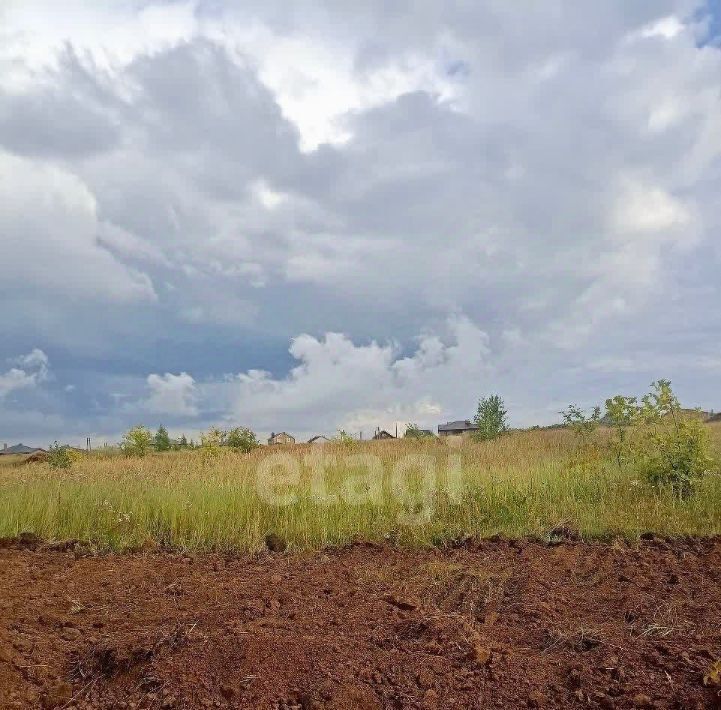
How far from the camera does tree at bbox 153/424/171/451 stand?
1103 inches

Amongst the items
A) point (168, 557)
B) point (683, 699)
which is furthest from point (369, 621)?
point (168, 557)

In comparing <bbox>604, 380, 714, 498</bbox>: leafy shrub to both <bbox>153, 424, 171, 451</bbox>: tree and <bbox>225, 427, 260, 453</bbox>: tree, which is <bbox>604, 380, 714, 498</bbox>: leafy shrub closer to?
<bbox>225, 427, 260, 453</bbox>: tree

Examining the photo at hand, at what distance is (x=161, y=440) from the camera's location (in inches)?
1112

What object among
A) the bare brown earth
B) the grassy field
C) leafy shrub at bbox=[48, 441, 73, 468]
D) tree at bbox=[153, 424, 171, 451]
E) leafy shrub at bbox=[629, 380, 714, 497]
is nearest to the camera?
the bare brown earth

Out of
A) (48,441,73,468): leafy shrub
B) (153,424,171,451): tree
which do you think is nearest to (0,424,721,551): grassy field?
(48,441,73,468): leafy shrub

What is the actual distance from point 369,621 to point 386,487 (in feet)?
16.2

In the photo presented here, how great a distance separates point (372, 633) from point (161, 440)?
85.2ft

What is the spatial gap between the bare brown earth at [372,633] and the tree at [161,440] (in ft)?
74.4

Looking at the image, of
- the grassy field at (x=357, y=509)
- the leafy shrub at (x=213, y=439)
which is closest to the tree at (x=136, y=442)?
the leafy shrub at (x=213, y=439)

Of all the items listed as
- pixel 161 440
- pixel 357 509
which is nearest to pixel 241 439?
pixel 161 440

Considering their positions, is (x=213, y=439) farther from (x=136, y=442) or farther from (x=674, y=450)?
(x=674, y=450)

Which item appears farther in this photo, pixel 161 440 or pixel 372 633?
pixel 161 440

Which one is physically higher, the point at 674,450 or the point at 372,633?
the point at 674,450

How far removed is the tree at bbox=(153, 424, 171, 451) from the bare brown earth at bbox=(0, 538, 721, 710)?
22692mm
